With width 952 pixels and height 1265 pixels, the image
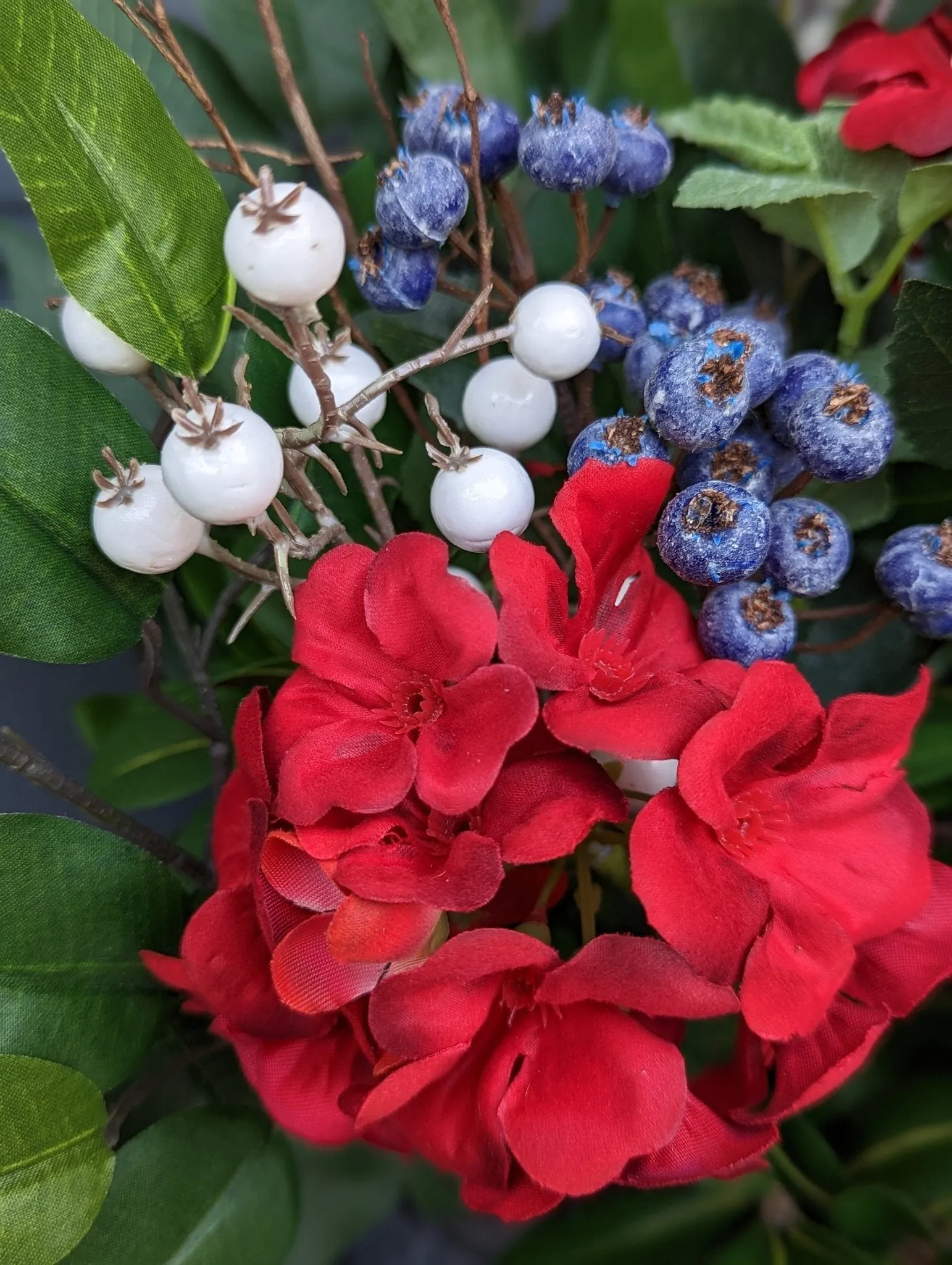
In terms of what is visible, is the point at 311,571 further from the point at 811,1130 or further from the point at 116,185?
the point at 811,1130

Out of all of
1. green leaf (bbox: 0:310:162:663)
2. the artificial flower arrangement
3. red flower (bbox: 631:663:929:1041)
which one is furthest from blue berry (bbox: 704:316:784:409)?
green leaf (bbox: 0:310:162:663)

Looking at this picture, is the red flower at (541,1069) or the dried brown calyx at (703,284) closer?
the red flower at (541,1069)

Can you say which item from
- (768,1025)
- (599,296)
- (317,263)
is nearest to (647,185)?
(599,296)

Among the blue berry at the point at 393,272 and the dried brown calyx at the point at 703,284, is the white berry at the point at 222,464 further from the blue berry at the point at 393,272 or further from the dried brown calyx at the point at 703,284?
the dried brown calyx at the point at 703,284

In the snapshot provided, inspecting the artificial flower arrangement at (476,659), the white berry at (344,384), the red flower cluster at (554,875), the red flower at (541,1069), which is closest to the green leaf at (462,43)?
the artificial flower arrangement at (476,659)

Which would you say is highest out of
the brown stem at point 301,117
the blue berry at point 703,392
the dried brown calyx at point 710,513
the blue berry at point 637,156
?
the brown stem at point 301,117

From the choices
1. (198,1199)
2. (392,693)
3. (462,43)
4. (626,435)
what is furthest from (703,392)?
(198,1199)
